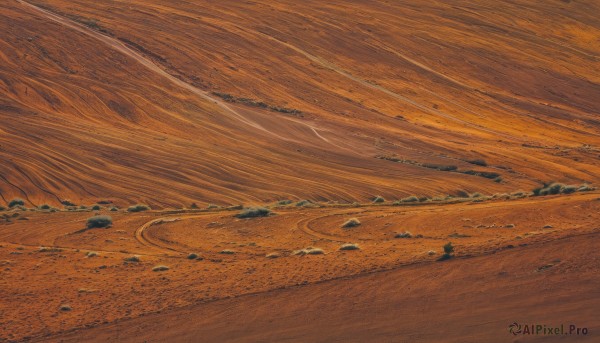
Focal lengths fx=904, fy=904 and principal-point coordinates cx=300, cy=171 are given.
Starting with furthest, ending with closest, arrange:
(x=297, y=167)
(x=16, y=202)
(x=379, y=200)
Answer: (x=297, y=167) < (x=379, y=200) < (x=16, y=202)

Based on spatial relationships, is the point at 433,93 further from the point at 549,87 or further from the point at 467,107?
the point at 549,87

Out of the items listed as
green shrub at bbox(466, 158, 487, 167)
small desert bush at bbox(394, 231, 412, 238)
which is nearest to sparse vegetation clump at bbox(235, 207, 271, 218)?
small desert bush at bbox(394, 231, 412, 238)

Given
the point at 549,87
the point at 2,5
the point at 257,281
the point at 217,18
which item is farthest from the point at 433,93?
the point at 257,281

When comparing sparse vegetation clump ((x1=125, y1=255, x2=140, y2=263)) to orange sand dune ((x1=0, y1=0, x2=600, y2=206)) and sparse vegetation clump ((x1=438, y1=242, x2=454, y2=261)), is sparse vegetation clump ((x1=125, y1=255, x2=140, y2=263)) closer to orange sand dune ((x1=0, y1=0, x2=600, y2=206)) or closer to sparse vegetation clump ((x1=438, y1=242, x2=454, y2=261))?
sparse vegetation clump ((x1=438, y1=242, x2=454, y2=261))

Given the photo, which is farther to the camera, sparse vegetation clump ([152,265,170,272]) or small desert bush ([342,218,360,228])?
small desert bush ([342,218,360,228])

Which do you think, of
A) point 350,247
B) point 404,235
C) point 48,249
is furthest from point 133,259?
point 404,235

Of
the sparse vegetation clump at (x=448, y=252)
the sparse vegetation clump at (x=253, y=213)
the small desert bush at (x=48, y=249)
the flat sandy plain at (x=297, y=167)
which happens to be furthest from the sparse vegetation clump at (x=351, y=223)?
the small desert bush at (x=48, y=249)

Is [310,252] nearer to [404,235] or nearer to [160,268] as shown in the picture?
[404,235]

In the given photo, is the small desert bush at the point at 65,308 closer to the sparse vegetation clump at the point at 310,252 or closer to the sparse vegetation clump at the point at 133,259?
the sparse vegetation clump at the point at 133,259
